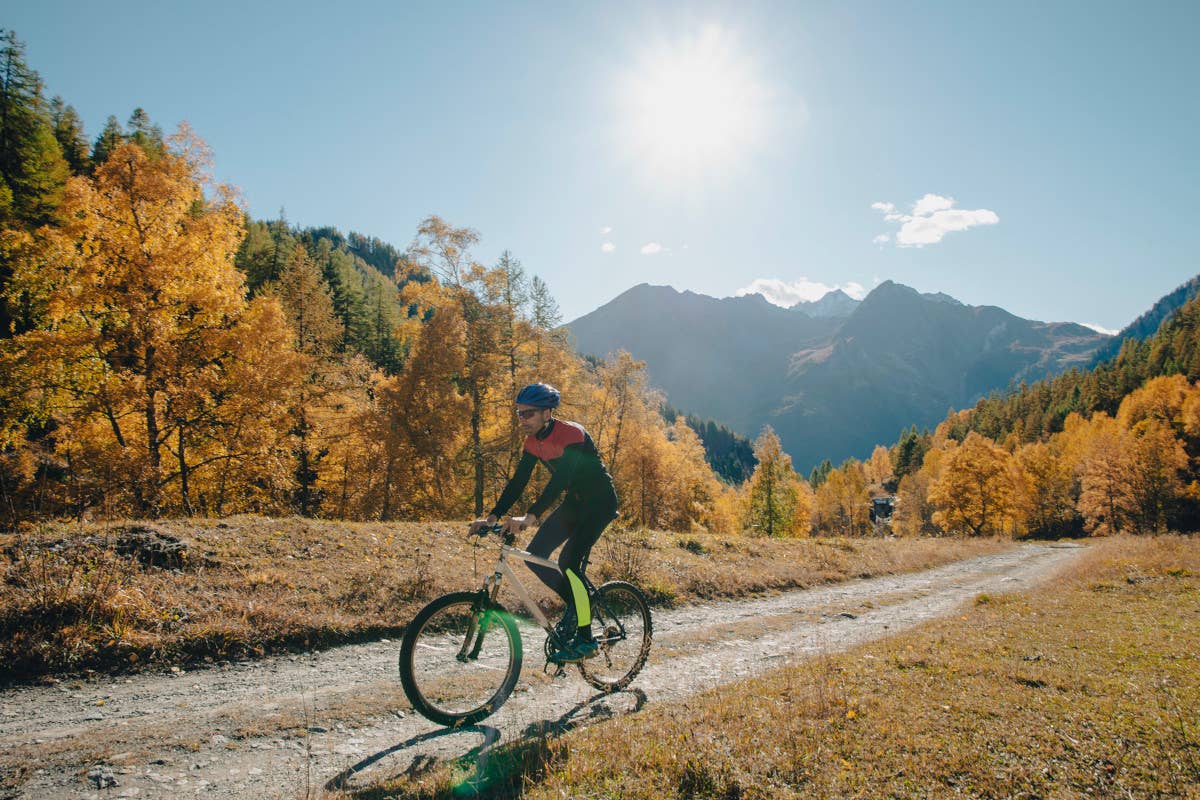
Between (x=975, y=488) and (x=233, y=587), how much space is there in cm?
6197

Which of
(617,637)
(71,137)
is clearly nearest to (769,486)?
(617,637)

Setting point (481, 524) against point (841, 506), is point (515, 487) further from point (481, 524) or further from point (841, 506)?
point (841, 506)

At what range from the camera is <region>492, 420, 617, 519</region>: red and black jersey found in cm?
609

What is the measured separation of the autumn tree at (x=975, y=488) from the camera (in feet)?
172

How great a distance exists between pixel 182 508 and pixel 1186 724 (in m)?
22.9

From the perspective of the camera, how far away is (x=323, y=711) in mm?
5414

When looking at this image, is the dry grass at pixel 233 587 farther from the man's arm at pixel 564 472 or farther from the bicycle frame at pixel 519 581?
the man's arm at pixel 564 472

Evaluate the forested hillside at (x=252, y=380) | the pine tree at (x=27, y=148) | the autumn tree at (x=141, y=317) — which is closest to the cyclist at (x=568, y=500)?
the forested hillside at (x=252, y=380)

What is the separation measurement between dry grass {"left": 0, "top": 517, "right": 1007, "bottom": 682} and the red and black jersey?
13.0ft

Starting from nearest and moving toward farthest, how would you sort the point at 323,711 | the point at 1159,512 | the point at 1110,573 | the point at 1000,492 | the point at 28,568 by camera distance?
1. the point at 323,711
2. the point at 28,568
3. the point at 1110,573
4. the point at 1000,492
5. the point at 1159,512

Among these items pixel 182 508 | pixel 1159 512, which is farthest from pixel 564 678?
pixel 1159 512

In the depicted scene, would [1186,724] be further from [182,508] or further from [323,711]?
[182,508]

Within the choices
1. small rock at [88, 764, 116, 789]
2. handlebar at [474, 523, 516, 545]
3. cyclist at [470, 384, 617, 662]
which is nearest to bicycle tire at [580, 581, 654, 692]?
cyclist at [470, 384, 617, 662]

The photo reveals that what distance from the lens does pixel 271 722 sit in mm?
5109
